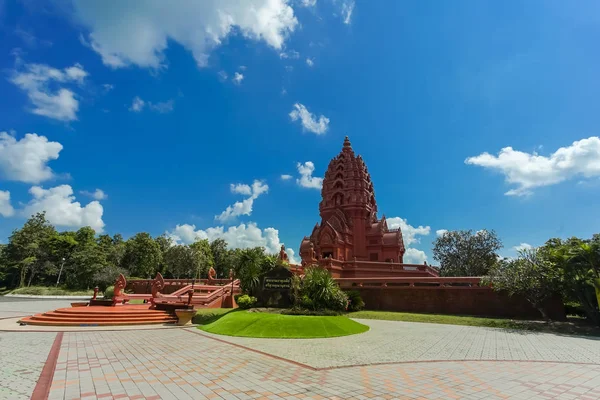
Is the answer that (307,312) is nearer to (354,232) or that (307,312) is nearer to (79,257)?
(354,232)

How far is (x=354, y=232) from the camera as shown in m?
40.4

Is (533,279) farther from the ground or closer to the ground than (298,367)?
farther from the ground

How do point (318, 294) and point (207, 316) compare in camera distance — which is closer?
point (207, 316)

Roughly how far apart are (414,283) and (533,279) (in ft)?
25.6

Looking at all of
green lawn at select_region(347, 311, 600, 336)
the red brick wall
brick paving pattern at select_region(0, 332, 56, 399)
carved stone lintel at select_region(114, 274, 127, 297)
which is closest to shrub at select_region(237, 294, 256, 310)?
green lawn at select_region(347, 311, 600, 336)

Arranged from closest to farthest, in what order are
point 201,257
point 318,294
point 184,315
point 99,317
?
point 99,317, point 184,315, point 318,294, point 201,257

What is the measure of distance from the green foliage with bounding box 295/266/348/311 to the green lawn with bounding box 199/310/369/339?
396 centimetres

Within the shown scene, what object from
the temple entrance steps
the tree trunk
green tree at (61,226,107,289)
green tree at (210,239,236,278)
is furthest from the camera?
green tree at (210,239,236,278)

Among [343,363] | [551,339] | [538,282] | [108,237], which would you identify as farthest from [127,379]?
[108,237]

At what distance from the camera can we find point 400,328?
1579 centimetres

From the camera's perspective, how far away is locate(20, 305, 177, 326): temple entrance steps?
16328mm

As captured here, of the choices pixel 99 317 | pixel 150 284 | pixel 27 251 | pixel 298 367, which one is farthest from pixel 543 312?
pixel 27 251

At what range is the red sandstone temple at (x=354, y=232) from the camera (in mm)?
34562

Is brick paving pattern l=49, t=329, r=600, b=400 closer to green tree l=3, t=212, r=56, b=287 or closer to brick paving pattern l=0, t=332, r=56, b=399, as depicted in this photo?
brick paving pattern l=0, t=332, r=56, b=399
